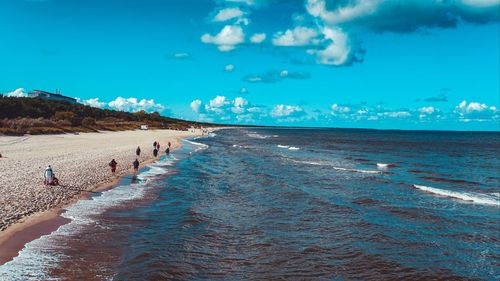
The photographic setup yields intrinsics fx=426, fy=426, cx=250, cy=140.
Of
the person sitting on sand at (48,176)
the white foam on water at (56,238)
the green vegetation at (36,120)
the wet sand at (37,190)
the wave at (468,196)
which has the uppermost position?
the green vegetation at (36,120)

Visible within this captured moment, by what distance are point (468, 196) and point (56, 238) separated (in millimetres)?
22198

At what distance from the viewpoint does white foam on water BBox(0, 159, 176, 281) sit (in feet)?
33.2

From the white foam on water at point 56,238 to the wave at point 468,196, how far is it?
57.7 ft

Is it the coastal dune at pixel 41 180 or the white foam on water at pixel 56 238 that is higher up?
the coastal dune at pixel 41 180

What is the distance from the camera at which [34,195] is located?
59.0 feet

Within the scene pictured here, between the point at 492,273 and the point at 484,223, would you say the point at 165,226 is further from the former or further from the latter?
the point at 484,223

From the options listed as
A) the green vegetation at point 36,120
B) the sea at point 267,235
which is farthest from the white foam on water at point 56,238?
the green vegetation at point 36,120

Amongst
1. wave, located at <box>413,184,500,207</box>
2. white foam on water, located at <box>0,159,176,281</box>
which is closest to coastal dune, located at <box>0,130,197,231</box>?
white foam on water, located at <box>0,159,176,281</box>

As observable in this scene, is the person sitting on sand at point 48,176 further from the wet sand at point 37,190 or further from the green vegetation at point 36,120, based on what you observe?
the green vegetation at point 36,120

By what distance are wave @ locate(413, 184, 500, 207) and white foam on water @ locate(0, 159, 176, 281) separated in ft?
57.7

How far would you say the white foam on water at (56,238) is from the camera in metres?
10.1

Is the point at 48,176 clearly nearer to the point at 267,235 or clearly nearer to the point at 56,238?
the point at 56,238

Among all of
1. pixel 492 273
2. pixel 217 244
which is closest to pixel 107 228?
pixel 217 244

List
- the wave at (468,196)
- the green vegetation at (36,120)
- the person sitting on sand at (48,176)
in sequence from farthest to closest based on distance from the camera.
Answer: the green vegetation at (36,120)
the wave at (468,196)
the person sitting on sand at (48,176)
